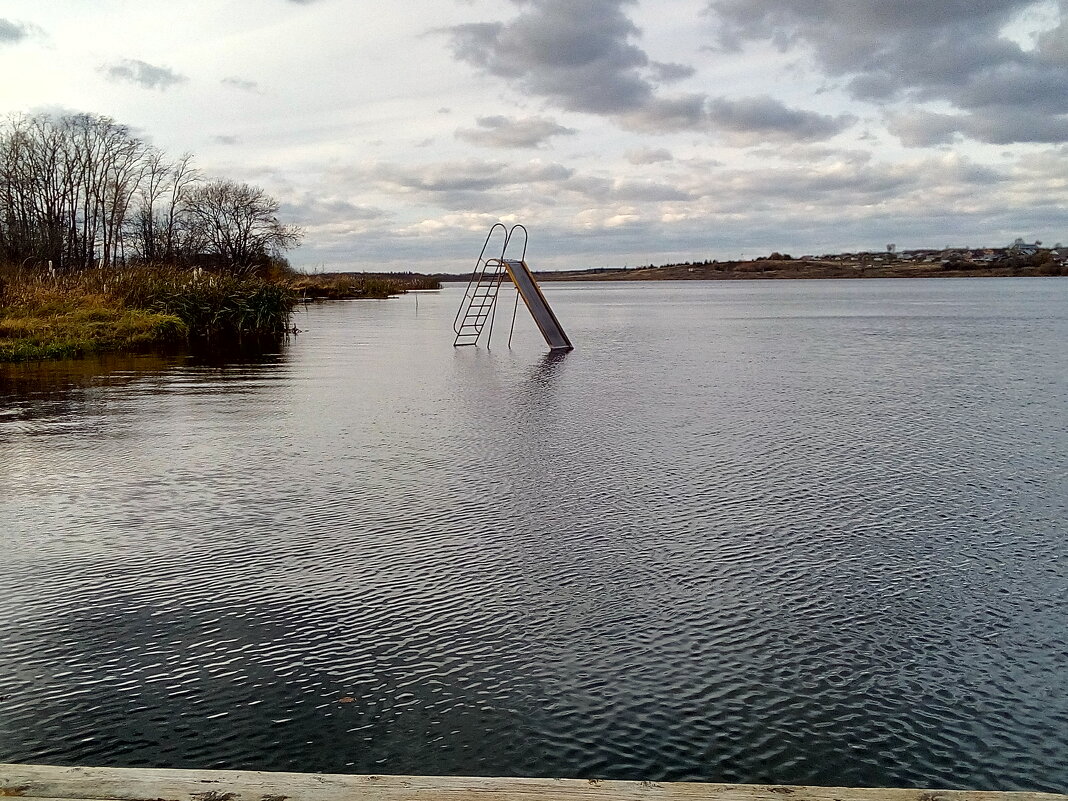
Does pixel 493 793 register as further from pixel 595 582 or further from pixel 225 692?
pixel 595 582

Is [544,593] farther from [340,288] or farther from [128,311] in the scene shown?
[340,288]

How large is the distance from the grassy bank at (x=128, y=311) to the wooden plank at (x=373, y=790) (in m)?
16.5

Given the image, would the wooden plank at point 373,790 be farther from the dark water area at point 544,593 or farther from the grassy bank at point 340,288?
the grassy bank at point 340,288

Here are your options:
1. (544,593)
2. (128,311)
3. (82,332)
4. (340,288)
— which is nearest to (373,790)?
(544,593)

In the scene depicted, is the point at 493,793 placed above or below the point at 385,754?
above

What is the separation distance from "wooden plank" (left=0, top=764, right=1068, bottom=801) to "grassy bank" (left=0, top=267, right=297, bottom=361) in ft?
54.2

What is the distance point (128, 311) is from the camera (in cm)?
2214

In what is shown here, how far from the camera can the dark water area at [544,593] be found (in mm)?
3291

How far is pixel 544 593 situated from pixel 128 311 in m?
20.1

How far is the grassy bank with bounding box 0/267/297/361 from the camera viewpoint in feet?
59.4

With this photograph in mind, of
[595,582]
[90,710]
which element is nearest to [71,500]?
[90,710]

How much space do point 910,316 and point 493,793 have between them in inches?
1380

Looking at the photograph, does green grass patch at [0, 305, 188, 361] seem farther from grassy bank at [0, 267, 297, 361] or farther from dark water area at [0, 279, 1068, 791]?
dark water area at [0, 279, 1068, 791]

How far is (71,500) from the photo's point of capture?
6703mm
